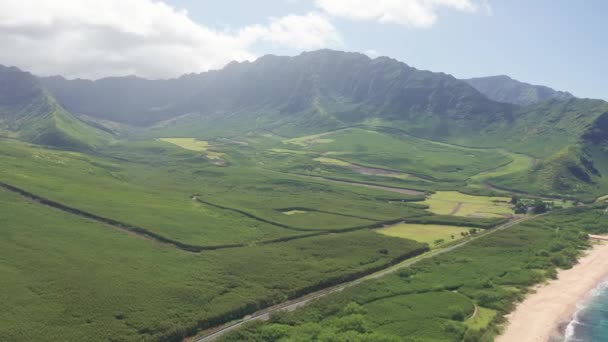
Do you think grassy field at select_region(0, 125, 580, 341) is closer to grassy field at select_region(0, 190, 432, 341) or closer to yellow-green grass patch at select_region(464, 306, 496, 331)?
grassy field at select_region(0, 190, 432, 341)

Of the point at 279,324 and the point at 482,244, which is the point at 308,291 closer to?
the point at 279,324

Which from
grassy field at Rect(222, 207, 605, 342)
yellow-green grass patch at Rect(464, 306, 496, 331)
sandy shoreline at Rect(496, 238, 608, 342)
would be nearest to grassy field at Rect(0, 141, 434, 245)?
grassy field at Rect(222, 207, 605, 342)

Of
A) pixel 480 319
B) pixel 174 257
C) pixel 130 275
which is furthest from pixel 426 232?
pixel 130 275

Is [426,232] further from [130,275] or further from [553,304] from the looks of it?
[130,275]

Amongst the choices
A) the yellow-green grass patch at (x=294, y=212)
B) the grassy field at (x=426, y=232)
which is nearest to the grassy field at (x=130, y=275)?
the grassy field at (x=426, y=232)

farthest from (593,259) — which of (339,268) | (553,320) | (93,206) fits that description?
(93,206)

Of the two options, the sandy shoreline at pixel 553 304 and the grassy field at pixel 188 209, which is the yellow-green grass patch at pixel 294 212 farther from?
the sandy shoreline at pixel 553 304
